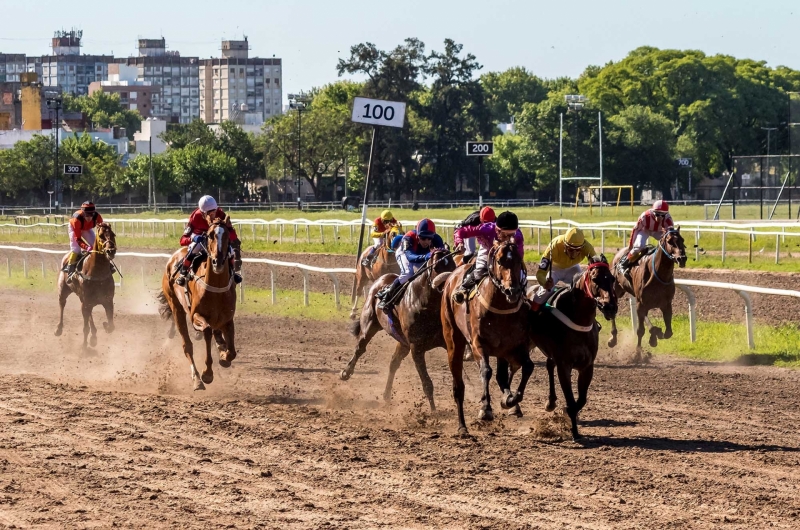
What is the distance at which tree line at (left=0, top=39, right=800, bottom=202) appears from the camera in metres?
76.8

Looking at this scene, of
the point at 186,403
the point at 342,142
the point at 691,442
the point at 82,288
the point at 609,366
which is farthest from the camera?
the point at 342,142

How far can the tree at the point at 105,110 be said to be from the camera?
165125 mm

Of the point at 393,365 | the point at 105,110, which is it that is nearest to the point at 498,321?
the point at 393,365

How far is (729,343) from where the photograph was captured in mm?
15023

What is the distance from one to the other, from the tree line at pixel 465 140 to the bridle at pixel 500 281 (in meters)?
64.2

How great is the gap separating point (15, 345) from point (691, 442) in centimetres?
1104

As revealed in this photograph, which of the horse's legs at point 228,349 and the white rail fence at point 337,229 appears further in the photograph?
the white rail fence at point 337,229

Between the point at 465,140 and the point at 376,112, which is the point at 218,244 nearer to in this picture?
the point at 376,112

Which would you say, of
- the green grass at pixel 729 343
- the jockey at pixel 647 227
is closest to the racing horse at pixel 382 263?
the green grass at pixel 729 343

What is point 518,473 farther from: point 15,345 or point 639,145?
point 639,145

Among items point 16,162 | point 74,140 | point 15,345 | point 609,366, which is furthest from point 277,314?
point 74,140

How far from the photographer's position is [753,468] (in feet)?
26.8

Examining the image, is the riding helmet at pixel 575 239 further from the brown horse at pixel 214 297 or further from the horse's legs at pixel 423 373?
the brown horse at pixel 214 297

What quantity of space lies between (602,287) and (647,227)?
642 centimetres
